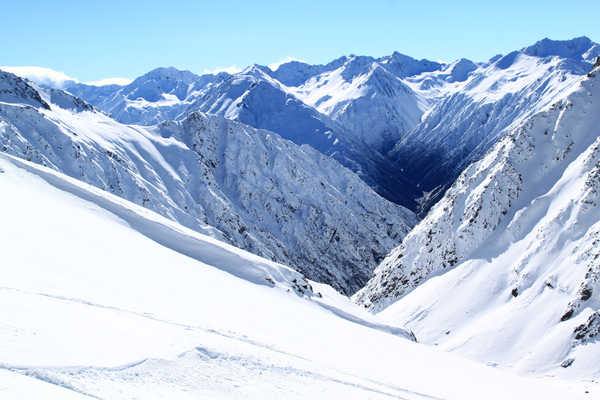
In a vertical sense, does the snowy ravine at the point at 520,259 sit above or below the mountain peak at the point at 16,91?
below

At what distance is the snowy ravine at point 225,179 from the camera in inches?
3447

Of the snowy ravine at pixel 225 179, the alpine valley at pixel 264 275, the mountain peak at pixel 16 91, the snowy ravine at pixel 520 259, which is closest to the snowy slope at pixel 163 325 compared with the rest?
the alpine valley at pixel 264 275

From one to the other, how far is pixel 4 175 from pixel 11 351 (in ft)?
110

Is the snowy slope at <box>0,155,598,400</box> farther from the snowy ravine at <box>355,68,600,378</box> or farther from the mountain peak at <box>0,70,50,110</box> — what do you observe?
the mountain peak at <box>0,70,50,110</box>

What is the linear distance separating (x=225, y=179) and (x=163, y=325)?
115185 millimetres

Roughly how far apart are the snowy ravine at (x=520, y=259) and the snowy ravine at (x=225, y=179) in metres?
36.6

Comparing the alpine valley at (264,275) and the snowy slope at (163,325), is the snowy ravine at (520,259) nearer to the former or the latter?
the alpine valley at (264,275)

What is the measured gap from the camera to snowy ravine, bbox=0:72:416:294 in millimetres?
87562

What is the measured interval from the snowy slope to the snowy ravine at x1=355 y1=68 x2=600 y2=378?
21445 millimetres

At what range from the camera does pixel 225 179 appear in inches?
5281

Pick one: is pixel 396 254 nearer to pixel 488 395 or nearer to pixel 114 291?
pixel 488 395

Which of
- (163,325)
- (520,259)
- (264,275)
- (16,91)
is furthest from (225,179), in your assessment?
(163,325)

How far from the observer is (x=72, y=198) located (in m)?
42.1

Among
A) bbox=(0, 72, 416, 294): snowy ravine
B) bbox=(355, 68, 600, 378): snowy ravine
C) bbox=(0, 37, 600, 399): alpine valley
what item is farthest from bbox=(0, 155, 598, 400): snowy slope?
bbox=(0, 72, 416, 294): snowy ravine
